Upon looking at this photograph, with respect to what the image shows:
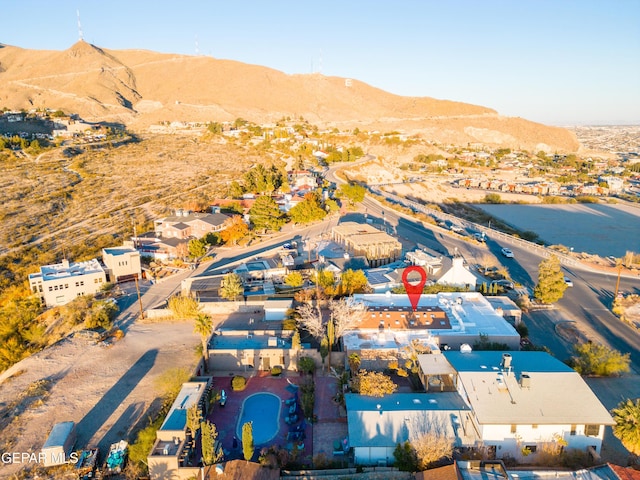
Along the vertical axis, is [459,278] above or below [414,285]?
above

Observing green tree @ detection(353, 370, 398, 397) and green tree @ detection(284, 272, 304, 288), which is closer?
green tree @ detection(353, 370, 398, 397)

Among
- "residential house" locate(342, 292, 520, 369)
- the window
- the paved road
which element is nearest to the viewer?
the window

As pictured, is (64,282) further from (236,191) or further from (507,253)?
(507,253)

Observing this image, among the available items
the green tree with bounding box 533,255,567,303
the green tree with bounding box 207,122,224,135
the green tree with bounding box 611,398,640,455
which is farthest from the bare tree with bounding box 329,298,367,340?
the green tree with bounding box 207,122,224,135

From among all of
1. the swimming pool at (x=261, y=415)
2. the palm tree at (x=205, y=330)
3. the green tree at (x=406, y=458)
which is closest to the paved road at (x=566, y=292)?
the green tree at (x=406, y=458)

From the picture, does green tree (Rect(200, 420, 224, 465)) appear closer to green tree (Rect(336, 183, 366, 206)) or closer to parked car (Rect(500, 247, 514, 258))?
parked car (Rect(500, 247, 514, 258))

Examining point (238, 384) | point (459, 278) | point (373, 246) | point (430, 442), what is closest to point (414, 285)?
point (459, 278)
